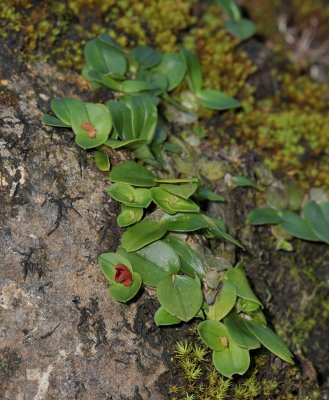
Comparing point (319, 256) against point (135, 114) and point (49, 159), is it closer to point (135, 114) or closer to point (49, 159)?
point (135, 114)

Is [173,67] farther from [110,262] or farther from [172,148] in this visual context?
[110,262]

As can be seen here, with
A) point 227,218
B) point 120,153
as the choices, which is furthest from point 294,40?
point 120,153

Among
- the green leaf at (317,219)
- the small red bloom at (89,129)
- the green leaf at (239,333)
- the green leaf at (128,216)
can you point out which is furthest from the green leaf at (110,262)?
the green leaf at (317,219)

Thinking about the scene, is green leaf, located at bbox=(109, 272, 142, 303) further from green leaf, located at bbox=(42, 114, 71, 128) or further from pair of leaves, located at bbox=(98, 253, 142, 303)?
green leaf, located at bbox=(42, 114, 71, 128)

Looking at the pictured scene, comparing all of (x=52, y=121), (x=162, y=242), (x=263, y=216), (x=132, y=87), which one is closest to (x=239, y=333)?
(x=162, y=242)

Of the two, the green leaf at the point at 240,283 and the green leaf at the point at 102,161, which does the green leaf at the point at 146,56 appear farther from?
the green leaf at the point at 240,283
